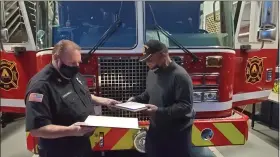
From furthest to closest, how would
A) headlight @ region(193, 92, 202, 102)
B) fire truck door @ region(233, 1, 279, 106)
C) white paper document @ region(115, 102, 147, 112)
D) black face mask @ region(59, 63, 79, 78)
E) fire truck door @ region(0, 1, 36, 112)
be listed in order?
fire truck door @ region(233, 1, 279, 106) < fire truck door @ region(0, 1, 36, 112) < headlight @ region(193, 92, 202, 102) < white paper document @ region(115, 102, 147, 112) < black face mask @ region(59, 63, 79, 78)

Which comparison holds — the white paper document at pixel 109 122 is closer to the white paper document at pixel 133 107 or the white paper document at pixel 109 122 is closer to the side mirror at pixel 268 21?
the white paper document at pixel 133 107

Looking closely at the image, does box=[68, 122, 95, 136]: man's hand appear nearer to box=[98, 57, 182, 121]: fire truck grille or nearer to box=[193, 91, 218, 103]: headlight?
box=[98, 57, 182, 121]: fire truck grille

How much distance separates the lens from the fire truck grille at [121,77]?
3.35m

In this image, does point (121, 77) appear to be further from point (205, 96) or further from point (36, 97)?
point (36, 97)

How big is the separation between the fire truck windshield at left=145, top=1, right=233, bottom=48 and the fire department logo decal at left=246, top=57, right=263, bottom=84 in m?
0.40

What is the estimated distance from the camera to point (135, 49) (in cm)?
342

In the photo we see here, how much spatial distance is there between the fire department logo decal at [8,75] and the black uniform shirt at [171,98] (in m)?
1.71

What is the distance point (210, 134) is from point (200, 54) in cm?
85

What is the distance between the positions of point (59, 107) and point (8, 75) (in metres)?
1.77

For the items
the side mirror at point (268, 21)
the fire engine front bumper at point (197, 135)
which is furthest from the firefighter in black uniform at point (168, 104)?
the side mirror at point (268, 21)

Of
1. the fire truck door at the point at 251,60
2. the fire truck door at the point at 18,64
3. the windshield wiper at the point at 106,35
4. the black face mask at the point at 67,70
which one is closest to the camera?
the black face mask at the point at 67,70

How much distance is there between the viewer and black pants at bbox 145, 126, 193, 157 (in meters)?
2.72

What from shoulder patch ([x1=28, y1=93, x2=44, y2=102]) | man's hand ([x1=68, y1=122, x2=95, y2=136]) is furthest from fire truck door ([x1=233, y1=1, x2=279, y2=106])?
shoulder patch ([x1=28, y1=93, x2=44, y2=102])

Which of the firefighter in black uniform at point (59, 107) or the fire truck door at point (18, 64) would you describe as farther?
the fire truck door at point (18, 64)
